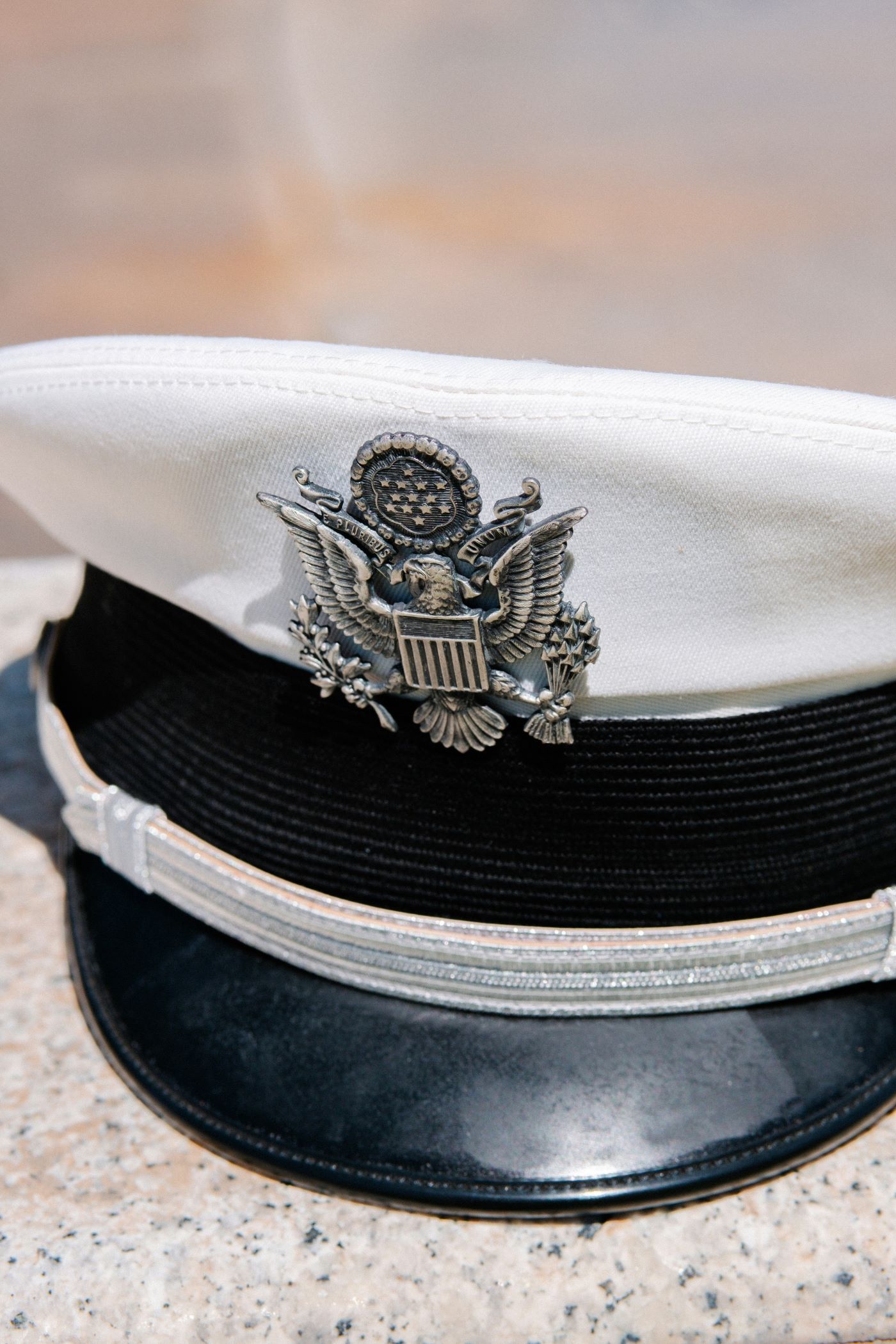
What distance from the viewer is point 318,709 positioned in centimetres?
87

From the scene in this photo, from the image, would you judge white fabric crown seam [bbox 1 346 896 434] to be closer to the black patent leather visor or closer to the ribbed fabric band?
the ribbed fabric band

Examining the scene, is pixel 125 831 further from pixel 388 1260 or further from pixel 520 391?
pixel 520 391

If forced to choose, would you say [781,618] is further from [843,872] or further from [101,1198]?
[101,1198]

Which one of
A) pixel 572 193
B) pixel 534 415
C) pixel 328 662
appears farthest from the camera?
pixel 572 193

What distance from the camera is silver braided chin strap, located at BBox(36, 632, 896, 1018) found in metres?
0.84

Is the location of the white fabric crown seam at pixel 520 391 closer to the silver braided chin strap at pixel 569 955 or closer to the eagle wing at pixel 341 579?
the eagle wing at pixel 341 579

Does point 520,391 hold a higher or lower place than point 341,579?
higher

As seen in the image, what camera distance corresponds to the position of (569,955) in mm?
Result: 839

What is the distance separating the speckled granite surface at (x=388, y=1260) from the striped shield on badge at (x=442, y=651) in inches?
15.1

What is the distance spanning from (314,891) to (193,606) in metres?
0.22

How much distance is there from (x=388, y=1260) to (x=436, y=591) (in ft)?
1.49

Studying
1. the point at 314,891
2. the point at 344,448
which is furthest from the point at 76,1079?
the point at 344,448

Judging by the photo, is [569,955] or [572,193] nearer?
[569,955]

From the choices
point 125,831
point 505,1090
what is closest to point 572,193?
point 125,831
